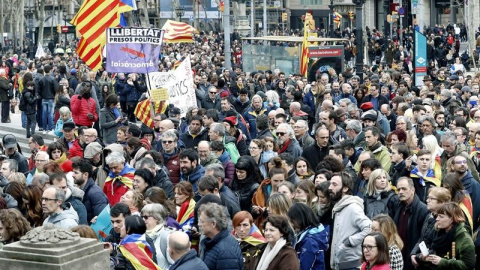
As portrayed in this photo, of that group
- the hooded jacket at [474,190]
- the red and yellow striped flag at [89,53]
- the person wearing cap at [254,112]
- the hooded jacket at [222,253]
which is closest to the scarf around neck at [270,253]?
the hooded jacket at [222,253]

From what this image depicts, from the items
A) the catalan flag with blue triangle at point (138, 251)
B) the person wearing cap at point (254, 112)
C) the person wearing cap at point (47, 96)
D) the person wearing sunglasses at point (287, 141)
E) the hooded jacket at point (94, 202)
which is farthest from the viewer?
the person wearing cap at point (47, 96)

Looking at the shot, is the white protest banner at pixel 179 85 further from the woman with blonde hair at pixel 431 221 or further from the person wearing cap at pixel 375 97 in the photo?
the woman with blonde hair at pixel 431 221

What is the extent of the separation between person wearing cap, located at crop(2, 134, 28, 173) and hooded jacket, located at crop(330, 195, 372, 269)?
6.03m

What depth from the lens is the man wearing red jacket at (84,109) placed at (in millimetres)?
18312

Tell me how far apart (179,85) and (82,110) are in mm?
1738

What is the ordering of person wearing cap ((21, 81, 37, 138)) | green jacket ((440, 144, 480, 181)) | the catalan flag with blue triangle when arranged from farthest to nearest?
person wearing cap ((21, 81, 37, 138))
green jacket ((440, 144, 480, 181))
the catalan flag with blue triangle

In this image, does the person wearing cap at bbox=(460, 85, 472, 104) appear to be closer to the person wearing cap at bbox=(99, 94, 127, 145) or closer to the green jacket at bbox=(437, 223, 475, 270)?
the person wearing cap at bbox=(99, 94, 127, 145)

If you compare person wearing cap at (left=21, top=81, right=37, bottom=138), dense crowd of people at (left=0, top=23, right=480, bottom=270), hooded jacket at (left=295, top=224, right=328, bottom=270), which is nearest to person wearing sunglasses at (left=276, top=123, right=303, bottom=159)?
dense crowd of people at (left=0, top=23, right=480, bottom=270)

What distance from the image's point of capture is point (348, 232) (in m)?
9.77

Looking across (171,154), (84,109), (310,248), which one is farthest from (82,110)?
(310,248)

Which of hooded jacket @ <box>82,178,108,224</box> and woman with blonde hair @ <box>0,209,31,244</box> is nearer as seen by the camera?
woman with blonde hair @ <box>0,209,31,244</box>

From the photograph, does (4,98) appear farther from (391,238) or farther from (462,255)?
(462,255)

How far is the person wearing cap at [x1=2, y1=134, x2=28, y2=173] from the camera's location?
47.2 ft

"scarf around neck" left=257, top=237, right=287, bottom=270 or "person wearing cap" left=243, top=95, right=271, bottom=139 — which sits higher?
"person wearing cap" left=243, top=95, right=271, bottom=139
